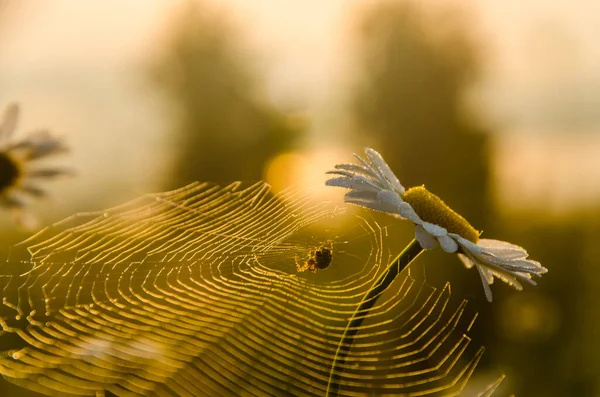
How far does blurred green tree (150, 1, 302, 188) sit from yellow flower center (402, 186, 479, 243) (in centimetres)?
640

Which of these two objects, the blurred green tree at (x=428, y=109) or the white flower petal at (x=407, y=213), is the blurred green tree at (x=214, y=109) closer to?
the blurred green tree at (x=428, y=109)

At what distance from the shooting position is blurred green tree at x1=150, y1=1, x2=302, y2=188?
7848mm

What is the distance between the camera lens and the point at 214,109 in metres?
9.02

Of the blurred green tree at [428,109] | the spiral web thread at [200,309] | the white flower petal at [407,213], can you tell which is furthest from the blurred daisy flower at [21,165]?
the blurred green tree at [428,109]

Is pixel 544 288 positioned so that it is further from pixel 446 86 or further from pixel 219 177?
pixel 219 177

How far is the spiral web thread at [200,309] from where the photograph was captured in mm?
436

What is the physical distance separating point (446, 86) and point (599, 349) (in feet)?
11.5

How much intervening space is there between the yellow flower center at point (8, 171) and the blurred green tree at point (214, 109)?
5.87 meters

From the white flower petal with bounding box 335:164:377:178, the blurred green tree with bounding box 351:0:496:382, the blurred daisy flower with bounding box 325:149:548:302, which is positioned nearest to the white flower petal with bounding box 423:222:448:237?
the blurred daisy flower with bounding box 325:149:548:302

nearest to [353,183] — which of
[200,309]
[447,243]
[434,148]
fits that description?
[447,243]

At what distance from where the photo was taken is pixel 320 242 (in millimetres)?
883

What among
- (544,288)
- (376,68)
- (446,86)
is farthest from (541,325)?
(376,68)

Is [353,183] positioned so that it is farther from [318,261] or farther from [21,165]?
[21,165]

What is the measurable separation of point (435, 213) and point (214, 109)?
8.38 m
